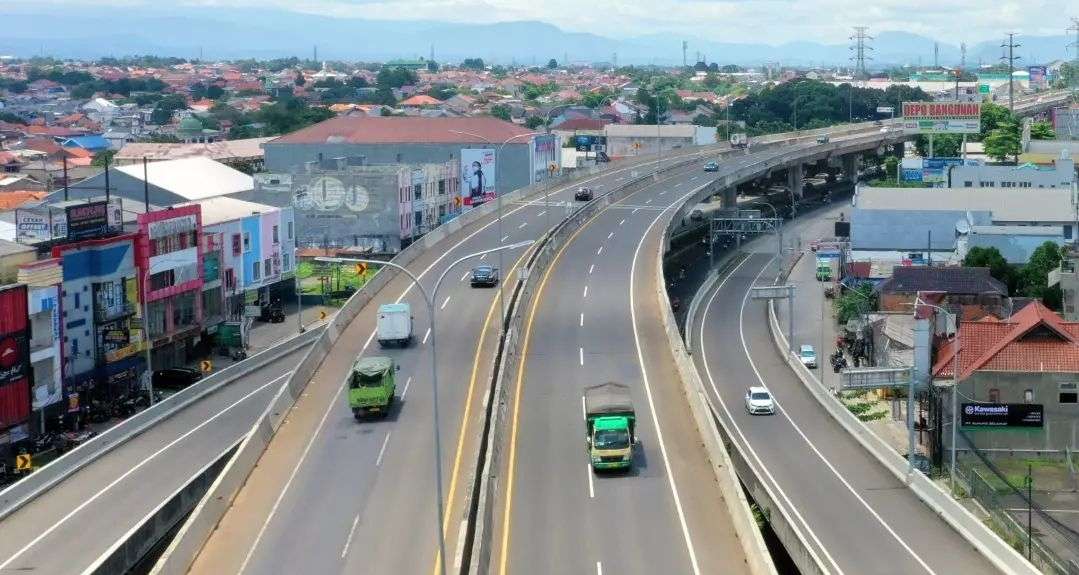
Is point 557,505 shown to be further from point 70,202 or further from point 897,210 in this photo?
point 897,210

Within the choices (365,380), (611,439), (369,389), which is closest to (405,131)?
(365,380)

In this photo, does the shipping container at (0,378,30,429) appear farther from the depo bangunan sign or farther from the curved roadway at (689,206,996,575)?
the depo bangunan sign

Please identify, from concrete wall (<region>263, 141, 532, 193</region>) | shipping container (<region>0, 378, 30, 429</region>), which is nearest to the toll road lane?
shipping container (<region>0, 378, 30, 429</region>)

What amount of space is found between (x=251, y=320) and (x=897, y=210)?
42.9 meters

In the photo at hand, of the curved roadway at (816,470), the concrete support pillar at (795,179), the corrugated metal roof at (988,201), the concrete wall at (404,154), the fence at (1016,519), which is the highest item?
the concrete wall at (404,154)

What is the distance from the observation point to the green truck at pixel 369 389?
42250 millimetres

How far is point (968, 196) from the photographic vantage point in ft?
318

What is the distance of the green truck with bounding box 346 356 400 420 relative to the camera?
4225cm

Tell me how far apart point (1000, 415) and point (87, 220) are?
35355 mm

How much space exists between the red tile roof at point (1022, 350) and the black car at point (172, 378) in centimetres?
2999

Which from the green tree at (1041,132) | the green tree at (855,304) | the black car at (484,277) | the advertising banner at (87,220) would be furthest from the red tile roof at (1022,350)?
the green tree at (1041,132)

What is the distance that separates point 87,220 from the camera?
5850cm

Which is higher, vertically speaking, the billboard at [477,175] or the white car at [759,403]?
the billboard at [477,175]

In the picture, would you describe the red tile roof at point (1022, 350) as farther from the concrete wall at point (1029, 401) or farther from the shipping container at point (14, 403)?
the shipping container at point (14, 403)
